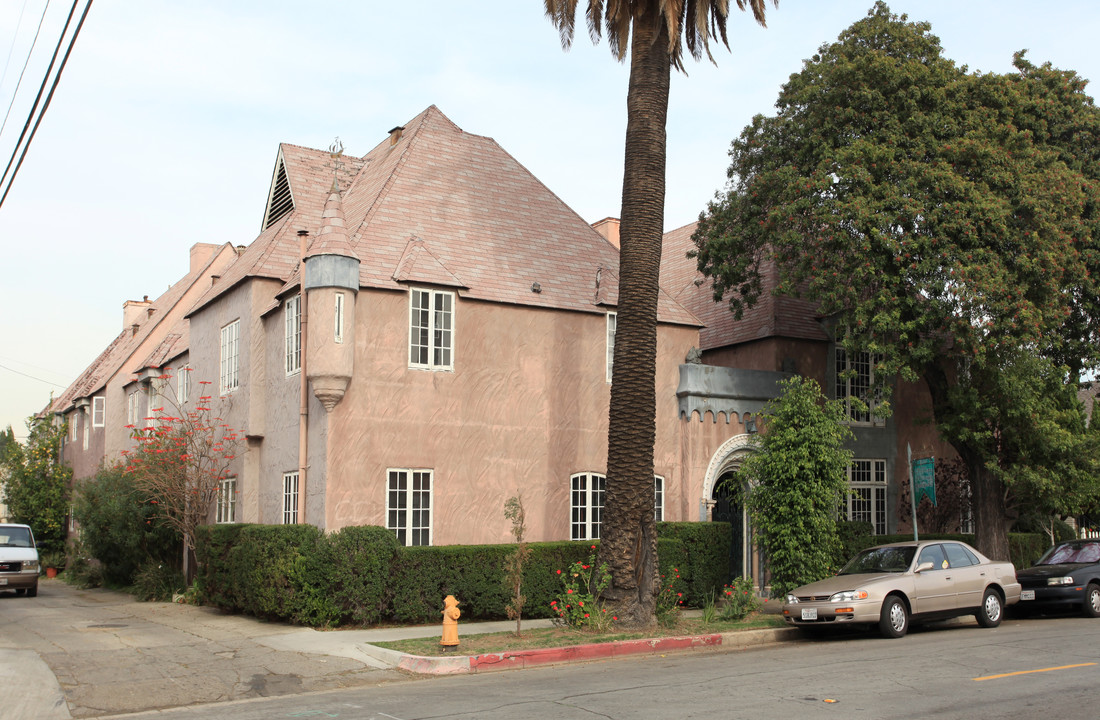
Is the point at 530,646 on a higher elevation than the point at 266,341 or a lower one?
lower

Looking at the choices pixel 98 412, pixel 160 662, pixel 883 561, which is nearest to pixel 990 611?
pixel 883 561

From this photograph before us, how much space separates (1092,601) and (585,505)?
9.72 meters

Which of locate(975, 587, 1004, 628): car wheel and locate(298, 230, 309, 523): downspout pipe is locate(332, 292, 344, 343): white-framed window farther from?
locate(975, 587, 1004, 628): car wheel

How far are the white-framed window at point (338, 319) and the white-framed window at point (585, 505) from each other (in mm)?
5825

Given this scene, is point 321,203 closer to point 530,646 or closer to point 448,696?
point 530,646

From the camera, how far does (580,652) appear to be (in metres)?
13.7

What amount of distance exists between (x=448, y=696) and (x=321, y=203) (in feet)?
49.8

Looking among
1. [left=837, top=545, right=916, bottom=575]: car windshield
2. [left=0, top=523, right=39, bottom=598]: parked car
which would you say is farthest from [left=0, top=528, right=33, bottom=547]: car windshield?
[left=837, top=545, right=916, bottom=575]: car windshield

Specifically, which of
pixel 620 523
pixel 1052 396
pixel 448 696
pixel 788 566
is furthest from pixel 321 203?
pixel 1052 396

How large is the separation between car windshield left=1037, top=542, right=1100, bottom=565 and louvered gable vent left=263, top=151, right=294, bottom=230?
18.2 meters

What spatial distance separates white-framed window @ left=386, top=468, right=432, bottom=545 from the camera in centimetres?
1834

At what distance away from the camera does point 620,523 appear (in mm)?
15586

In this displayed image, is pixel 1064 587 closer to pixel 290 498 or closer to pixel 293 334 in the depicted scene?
pixel 290 498

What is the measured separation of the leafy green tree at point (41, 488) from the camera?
39688 mm
